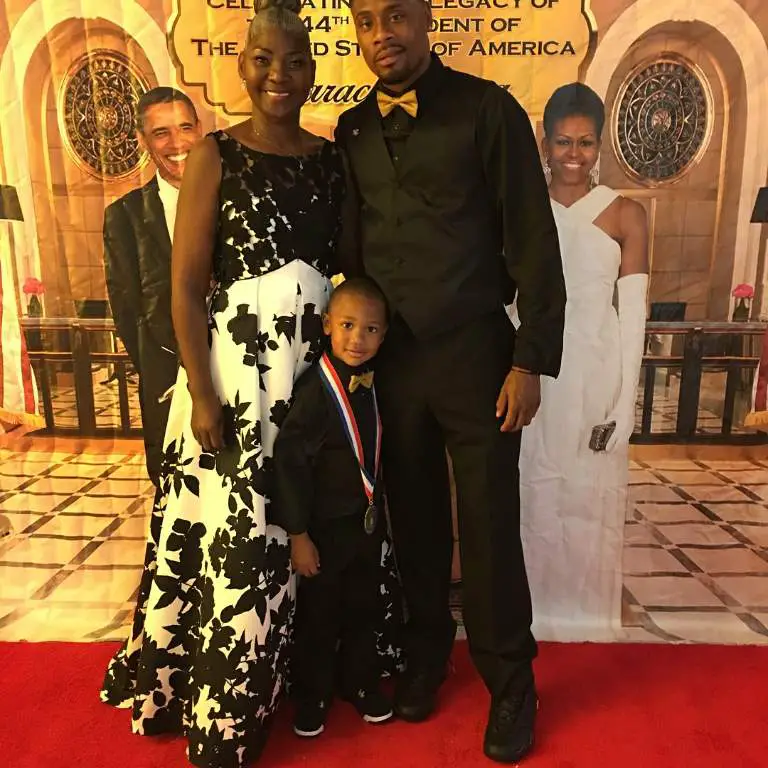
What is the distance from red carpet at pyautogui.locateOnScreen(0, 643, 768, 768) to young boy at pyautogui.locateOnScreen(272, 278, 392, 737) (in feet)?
0.29

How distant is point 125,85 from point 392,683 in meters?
1.72

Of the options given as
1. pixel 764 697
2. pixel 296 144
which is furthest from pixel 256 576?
pixel 764 697

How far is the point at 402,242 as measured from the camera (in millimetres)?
1497

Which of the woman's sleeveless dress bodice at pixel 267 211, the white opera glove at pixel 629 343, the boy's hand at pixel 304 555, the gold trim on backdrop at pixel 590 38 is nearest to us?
the woman's sleeveless dress bodice at pixel 267 211

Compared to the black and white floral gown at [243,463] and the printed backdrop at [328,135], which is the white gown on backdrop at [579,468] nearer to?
the printed backdrop at [328,135]

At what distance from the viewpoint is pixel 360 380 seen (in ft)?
5.02

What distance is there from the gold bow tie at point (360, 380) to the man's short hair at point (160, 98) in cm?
91

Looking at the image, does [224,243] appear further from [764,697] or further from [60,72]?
[764,697]

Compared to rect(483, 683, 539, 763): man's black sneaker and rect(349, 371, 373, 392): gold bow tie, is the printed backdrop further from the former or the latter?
rect(349, 371, 373, 392): gold bow tie

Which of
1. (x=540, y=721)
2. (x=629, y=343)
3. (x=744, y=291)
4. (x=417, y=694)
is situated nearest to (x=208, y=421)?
(x=417, y=694)

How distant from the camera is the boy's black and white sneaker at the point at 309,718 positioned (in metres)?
1.67

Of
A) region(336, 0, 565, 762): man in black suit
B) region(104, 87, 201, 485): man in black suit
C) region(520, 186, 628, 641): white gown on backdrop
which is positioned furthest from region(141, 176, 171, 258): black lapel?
region(520, 186, 628, 641): white gown on backdrop

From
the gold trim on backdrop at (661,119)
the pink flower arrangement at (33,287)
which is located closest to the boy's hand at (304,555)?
the pink flower arrangement at (33,287)

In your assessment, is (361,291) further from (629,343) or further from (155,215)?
(629,343)
